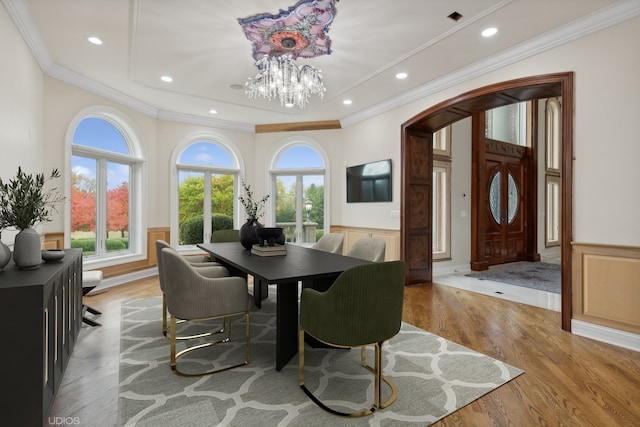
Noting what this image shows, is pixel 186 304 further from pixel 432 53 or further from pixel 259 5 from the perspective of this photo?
pixel 432 53

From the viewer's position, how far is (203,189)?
20.6 feet

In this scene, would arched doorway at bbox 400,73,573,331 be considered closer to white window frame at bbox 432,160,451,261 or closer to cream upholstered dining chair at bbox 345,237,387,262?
white window frame at bbox 432,160,451,261

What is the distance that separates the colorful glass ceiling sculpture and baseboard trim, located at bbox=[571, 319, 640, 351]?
11.9 ft

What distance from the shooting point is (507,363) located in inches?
94.5

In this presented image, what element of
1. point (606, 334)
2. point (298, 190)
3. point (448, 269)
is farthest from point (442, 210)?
point (606, 334)

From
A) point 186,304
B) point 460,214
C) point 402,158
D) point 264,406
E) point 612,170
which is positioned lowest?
point 264,406

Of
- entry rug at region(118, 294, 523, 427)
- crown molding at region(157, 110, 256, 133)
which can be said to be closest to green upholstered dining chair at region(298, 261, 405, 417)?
entry rug at region(118, 294, 523, 427)

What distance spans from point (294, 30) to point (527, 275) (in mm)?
5591

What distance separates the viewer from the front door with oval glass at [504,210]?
6.47m

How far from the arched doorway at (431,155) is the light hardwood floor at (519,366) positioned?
1.66 feet

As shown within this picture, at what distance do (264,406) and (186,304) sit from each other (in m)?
0.84

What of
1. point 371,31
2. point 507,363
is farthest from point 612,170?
point 371,31

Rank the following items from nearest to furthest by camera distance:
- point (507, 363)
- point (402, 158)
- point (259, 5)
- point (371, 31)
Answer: point (507, 363)
point (259, 5)
point (371, 31)
point (402, 158)

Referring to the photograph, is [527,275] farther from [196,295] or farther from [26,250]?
[26,250]
